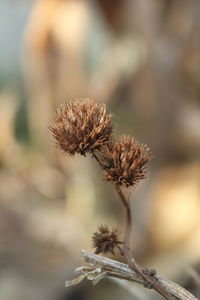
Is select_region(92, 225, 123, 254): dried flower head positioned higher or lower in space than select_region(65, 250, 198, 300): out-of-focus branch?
higher

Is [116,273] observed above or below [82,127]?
below

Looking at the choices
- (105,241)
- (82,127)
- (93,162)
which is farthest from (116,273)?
(93,162)

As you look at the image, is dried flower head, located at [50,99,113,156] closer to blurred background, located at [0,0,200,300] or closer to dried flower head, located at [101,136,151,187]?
Answer: dried flower head, located at [101,136,151,187]

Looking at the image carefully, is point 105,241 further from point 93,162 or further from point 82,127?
point 93,162

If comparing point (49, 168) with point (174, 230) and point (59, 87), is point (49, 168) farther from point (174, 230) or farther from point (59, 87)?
point (174, 230)

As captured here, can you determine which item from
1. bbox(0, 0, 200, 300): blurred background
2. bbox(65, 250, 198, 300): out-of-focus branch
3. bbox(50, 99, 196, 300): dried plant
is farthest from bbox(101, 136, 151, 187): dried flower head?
bbox(0, 0, 200, 300): blurred background

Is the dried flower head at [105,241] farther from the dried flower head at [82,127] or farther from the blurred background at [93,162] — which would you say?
the blurred background at [93,162]

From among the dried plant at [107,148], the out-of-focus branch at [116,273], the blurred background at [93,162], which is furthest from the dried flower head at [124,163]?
the blurred background at [93,162]

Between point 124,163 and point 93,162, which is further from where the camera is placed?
point 93,162
